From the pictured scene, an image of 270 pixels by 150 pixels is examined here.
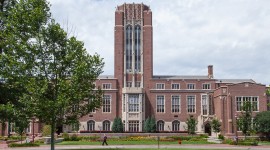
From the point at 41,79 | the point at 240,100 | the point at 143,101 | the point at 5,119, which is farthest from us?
the point at 143,101

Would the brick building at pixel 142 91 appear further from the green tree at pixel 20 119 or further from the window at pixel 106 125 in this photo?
the green tree at pixel 20 119

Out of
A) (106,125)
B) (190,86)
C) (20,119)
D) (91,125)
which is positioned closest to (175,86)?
(190,86)

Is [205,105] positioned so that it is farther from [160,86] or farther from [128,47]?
[128,47]

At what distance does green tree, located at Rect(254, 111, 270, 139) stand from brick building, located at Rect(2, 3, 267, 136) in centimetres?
1047

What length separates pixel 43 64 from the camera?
29.7 metres

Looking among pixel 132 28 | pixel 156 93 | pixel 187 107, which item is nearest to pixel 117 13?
pixel 132 28

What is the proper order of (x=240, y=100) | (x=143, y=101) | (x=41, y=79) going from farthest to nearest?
(x=143, y=101), (x=240, y=100), (x=41, y=79)

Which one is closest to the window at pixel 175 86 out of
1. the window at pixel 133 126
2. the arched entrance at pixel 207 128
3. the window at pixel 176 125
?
the window at pixel 176 125

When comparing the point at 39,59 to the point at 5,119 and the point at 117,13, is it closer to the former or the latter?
the point at 5,119

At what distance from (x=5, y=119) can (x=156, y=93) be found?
5720 cm

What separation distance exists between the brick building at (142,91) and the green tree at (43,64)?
49.2m

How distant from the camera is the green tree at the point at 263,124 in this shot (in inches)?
2579

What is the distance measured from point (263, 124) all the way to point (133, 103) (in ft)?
86.8

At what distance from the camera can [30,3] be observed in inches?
1195
